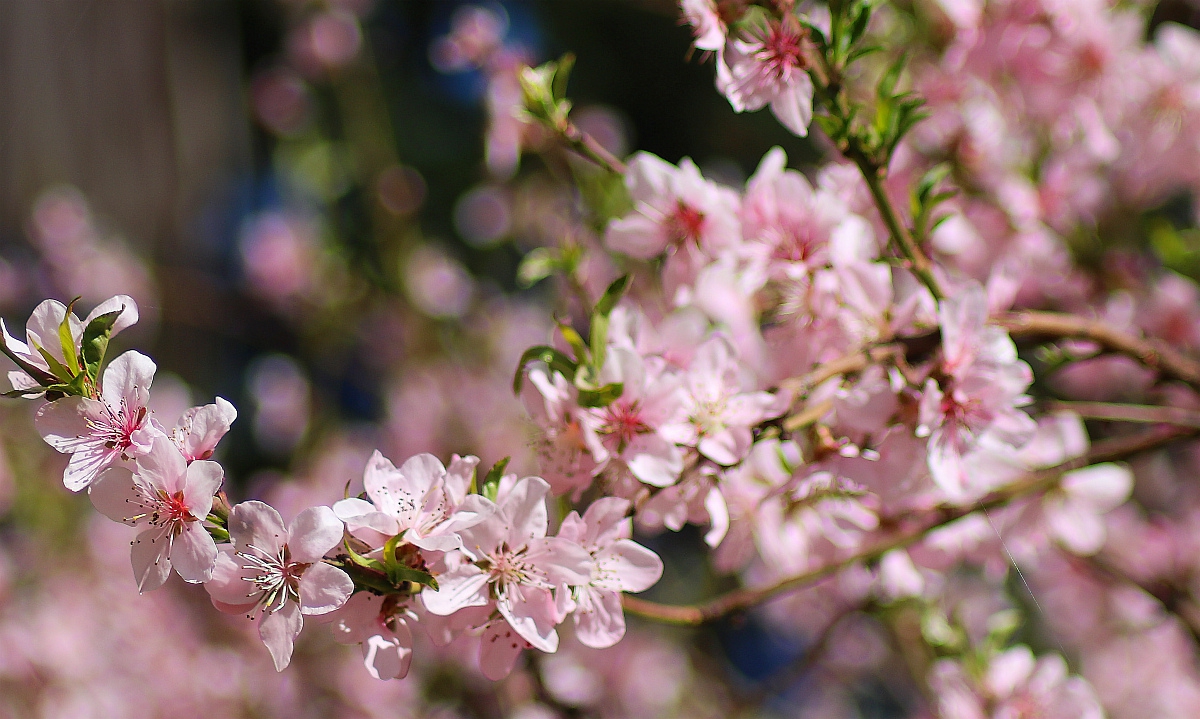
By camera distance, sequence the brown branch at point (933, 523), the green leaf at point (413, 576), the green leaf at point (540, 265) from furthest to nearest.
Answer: the green leaf at point (540, 265)
the brown branch at point (933, 523)
the green leaf at point (413, 576)

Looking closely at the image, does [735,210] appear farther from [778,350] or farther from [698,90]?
[698,90]

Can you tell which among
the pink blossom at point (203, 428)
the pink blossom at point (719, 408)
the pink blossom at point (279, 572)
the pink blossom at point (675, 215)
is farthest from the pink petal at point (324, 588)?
the pink blossom at point (675, 215)

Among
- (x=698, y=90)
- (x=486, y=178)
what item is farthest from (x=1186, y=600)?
(x=486, y=178)

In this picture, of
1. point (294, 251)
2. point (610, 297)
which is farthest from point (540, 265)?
point (294, 251)

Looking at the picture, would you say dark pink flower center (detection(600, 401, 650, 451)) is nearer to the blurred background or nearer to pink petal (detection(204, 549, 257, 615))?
pink petal (detection(204, 549, 257, 615))

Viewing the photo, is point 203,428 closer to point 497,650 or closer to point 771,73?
point 497,650

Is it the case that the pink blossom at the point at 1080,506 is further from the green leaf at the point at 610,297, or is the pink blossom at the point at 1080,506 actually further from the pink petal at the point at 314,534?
the pink petal at the point at 314,534

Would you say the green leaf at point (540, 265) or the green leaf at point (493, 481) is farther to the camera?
the green leaf at point (540, 265)
